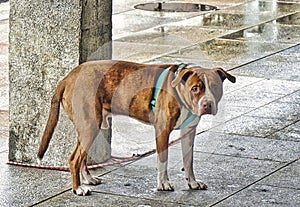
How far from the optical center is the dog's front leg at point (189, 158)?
7.59 meters

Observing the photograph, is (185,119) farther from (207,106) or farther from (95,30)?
(95,30)

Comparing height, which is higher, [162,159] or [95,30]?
[95,30]

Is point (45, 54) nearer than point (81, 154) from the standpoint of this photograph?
No

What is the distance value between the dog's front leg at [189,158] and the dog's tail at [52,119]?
994 millimetres

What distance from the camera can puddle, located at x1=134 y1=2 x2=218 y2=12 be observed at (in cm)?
1791

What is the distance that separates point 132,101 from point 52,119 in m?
0.69

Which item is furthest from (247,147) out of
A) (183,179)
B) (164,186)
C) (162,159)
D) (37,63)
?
(37,63)

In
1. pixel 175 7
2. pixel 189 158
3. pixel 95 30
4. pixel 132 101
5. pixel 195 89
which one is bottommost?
pixel 189 158

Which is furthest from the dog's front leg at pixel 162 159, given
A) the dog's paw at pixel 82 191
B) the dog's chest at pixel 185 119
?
the dog's paw at pixel 82 191

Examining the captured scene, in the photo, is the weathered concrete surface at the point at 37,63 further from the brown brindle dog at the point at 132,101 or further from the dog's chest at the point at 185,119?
the dog's chest at the point at 185,119

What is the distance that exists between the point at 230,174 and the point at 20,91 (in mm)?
1916

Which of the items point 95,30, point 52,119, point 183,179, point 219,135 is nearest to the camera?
point 52,119

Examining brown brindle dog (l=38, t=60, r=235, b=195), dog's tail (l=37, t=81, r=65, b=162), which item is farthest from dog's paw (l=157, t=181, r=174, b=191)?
dog's tail (l=37, t=81, r=65, b=162)

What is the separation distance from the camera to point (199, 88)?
278 inches
